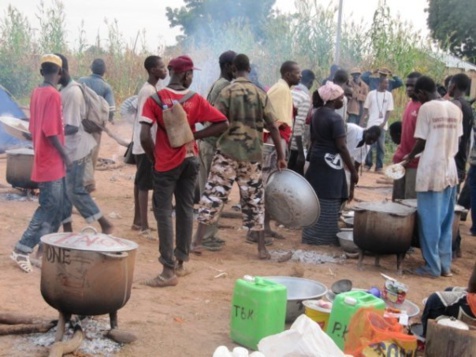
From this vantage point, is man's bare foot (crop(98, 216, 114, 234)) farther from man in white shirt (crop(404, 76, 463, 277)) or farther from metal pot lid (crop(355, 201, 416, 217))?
man in white shirt (crop(404, 76, 463, 277))

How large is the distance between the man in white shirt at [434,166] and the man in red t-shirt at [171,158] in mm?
2042

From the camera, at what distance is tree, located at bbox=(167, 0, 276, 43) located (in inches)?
1214

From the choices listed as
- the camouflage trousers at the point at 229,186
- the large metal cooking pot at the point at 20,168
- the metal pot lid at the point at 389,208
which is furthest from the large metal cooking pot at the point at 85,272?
the large metal cooking pot at the point at 20,168

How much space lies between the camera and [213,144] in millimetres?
7844

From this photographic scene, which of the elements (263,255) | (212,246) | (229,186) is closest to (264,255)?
(263,255)

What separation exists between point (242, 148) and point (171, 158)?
1212 mm

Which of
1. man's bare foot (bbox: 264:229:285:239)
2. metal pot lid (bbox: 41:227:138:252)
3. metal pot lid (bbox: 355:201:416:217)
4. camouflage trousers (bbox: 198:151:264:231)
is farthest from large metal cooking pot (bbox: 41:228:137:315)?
man's bare foot (bbox: 264:229:285:239)

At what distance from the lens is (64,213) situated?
6484 millimetres

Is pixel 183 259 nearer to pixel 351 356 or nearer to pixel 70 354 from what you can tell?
pixel 70 354

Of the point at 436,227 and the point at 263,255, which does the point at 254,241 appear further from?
the point at 436,227

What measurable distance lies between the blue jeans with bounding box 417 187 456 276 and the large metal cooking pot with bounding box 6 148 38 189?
16.2 feet

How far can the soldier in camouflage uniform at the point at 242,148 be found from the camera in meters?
6.80

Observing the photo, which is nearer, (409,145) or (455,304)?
(455,304)

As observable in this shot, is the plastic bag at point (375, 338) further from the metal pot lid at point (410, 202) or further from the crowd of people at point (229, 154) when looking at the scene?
the metal pot lid at point (410, 202)
